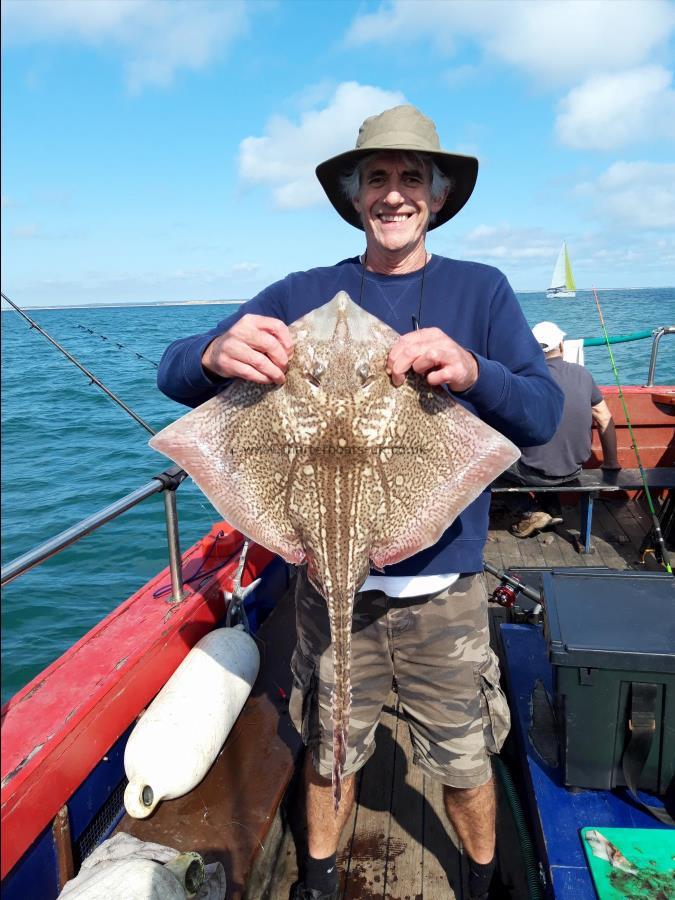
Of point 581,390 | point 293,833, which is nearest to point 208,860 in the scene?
point 293,833

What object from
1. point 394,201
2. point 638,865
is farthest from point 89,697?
point 394,201

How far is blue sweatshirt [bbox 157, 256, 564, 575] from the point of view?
230 centimetres

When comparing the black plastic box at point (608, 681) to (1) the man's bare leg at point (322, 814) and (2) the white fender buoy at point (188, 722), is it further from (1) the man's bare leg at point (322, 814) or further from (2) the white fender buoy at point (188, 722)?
(2) the white fender buoy at point (188, 722)

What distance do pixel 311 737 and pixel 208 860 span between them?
73 cm

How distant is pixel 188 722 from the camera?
10.3 feet

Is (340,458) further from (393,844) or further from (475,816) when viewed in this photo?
(393,844)

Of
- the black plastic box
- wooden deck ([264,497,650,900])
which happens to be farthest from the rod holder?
the black plastic box

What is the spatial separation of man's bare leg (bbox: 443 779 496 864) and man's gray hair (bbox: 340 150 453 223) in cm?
256

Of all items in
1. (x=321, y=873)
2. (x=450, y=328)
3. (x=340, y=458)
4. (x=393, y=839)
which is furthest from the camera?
(x=393, y=839)

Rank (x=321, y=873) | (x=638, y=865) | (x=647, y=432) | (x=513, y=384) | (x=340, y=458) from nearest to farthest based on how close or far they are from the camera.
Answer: (x=340, y=458), (x=513, y=384), (x=638, y=865), (x=321, y=873), (x=647, y=432)

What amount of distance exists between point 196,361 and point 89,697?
6.08 ft

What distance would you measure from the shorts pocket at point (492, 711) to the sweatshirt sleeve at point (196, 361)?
Answer: 1635 mm

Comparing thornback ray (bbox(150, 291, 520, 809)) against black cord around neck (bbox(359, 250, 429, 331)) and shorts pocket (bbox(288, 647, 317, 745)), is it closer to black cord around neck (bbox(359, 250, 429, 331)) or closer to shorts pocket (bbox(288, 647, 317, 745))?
black cord around neck (bbox(359, 250, 429, 331))

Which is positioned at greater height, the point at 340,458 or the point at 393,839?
the point at 340,458
